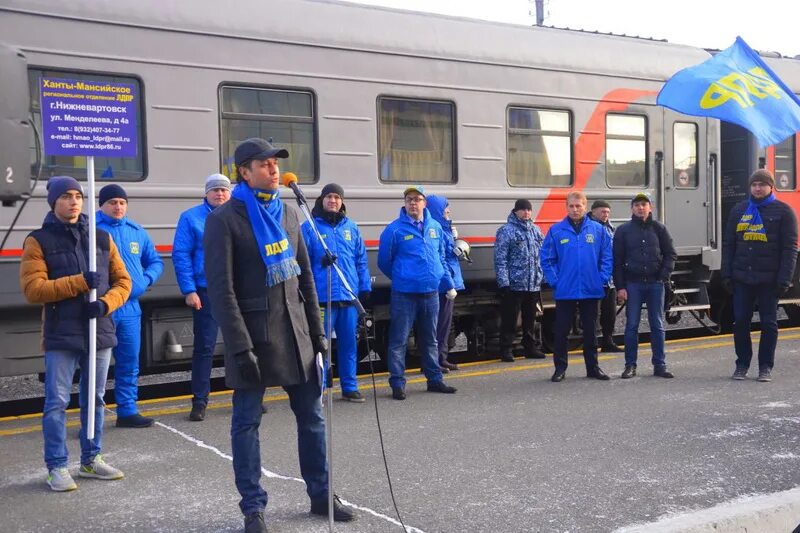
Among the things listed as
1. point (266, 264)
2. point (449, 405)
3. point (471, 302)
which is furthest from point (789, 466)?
point (471, 302)

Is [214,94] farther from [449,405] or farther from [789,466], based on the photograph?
[789,466]

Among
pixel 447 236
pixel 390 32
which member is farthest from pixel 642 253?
pixel 390 32

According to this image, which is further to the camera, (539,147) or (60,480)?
(539,147)

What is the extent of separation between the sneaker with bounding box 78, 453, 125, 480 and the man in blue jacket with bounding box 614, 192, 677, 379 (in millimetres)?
4971

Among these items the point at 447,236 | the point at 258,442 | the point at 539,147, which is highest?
the point at 539,147

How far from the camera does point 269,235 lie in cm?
461

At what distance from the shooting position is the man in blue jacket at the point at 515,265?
9.58m

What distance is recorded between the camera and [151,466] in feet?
19.3

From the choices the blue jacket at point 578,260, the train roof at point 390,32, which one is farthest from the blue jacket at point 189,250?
the blue jacket at point 578,260

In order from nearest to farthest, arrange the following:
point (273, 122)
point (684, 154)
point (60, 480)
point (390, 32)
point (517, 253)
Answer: point (60, 480), point (273, 122), point (390, 32), point (517, 253), point (684, 154)

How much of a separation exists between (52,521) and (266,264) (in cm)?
171

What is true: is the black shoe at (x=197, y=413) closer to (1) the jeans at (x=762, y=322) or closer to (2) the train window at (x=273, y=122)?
(2) the train window at (x=273, y=122)

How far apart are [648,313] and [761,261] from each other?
1.09m

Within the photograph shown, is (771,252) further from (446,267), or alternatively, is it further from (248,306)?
(248,306)
